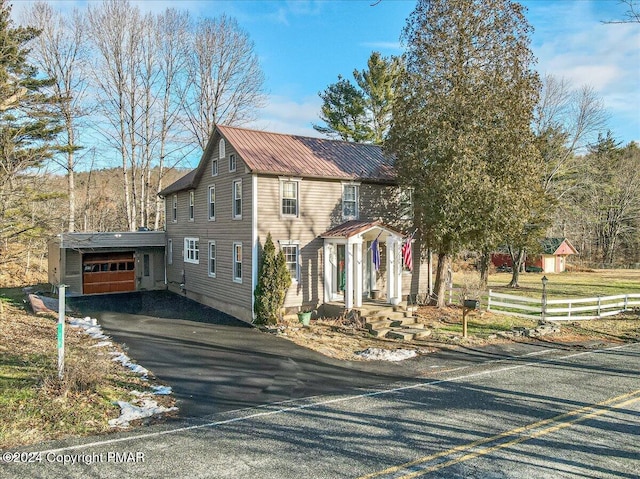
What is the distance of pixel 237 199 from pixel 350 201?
463cm

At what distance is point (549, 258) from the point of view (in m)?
44.4

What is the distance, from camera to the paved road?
18.5 feet

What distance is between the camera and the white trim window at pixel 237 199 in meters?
17.0

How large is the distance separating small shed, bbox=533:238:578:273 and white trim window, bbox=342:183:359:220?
108ft

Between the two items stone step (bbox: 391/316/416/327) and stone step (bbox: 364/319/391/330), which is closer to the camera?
stone step (bbox: 364/319/391/330)

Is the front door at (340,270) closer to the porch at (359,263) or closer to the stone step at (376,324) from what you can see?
the porch at (359,263)

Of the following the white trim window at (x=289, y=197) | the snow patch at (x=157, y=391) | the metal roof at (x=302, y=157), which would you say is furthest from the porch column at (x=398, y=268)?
the snow patch at (x=157, y=391)

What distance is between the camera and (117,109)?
31.0 meters

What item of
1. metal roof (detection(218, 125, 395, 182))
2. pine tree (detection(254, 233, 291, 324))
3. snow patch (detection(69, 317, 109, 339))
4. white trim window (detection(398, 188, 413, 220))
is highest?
metal roof (detection(218, 125, 395, 182))

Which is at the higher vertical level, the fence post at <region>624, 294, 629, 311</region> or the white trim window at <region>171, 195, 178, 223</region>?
the white trim window at <region>171, 195, 178, 223</region>

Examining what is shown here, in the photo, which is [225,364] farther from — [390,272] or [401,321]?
[390,272]

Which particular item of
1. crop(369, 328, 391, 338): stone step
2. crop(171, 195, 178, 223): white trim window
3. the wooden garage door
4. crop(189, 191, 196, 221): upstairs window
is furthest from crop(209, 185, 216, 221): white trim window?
crop(369, 328, 391, 338): stone step

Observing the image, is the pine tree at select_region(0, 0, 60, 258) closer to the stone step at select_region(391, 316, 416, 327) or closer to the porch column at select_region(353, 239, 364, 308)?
the porch column at select_region(353, 239, 364, 308)

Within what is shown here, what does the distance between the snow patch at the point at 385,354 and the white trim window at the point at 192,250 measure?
11.8 metres
